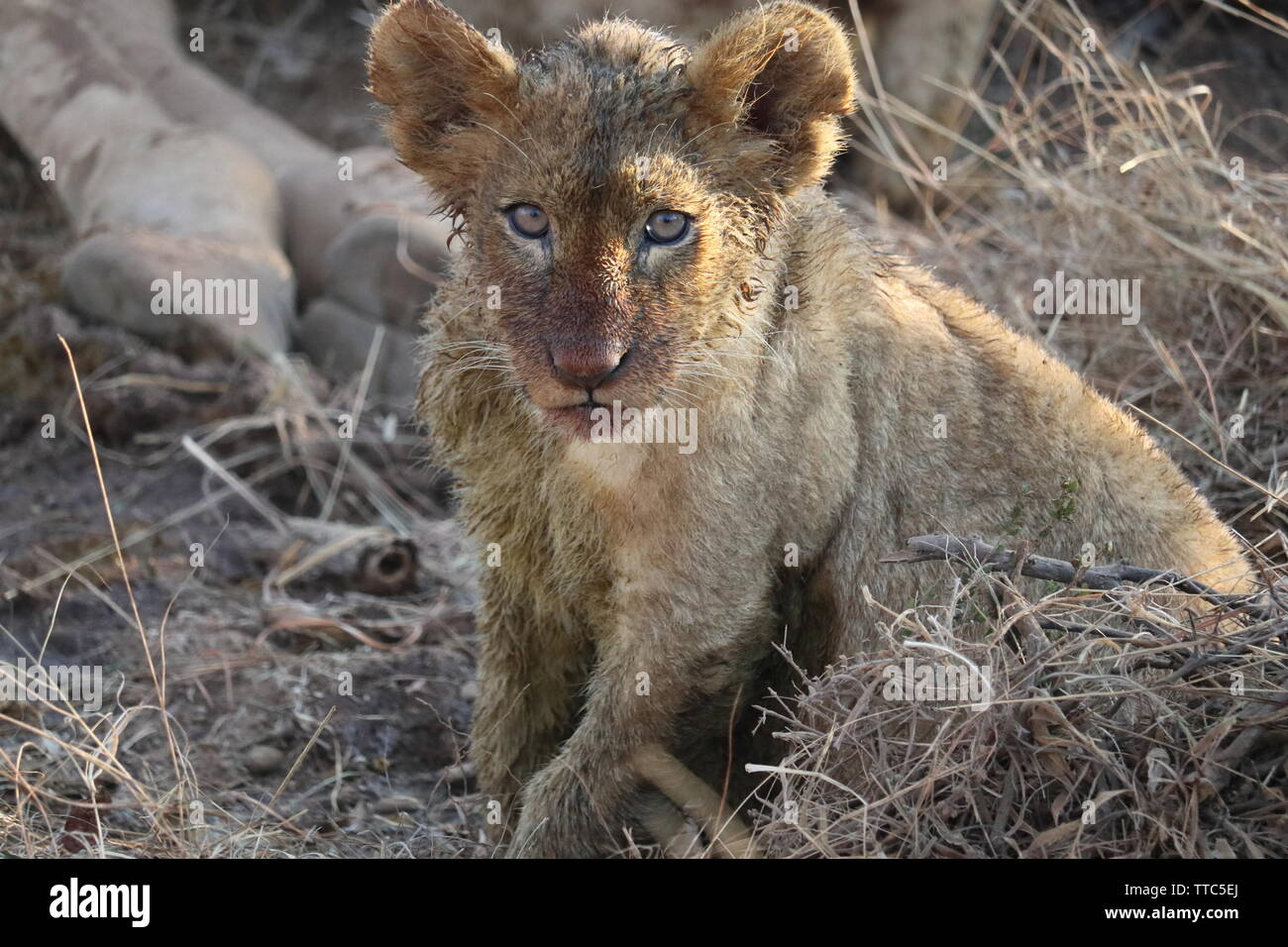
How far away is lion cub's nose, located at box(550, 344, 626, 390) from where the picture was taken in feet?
11.6

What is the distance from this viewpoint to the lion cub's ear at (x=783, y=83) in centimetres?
372

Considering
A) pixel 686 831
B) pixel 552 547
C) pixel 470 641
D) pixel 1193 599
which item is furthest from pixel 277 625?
pixel 1193 599

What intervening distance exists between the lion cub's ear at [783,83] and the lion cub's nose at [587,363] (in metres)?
0.70

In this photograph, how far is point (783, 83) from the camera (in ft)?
12.8

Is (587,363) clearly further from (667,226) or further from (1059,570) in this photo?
(1059,570)

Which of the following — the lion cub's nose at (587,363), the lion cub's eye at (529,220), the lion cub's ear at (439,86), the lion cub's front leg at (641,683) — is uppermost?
the lion cub's ear at (439,86)

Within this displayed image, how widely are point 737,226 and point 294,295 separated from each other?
4988mm

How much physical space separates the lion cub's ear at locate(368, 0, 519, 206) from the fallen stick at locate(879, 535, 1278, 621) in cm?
156

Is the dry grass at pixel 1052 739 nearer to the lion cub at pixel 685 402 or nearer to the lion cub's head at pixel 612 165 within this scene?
the lion cub at pixel 685 402

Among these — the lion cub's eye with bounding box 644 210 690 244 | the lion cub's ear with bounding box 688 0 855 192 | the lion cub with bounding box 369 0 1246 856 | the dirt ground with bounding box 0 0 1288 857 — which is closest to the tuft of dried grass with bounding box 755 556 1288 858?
the lion cub with bounding box 369 0 1246 856

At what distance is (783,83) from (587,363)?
3.29 feet

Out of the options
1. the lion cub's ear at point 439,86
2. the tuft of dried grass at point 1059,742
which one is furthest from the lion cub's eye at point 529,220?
the tuft of dried grass at point 1059,742
